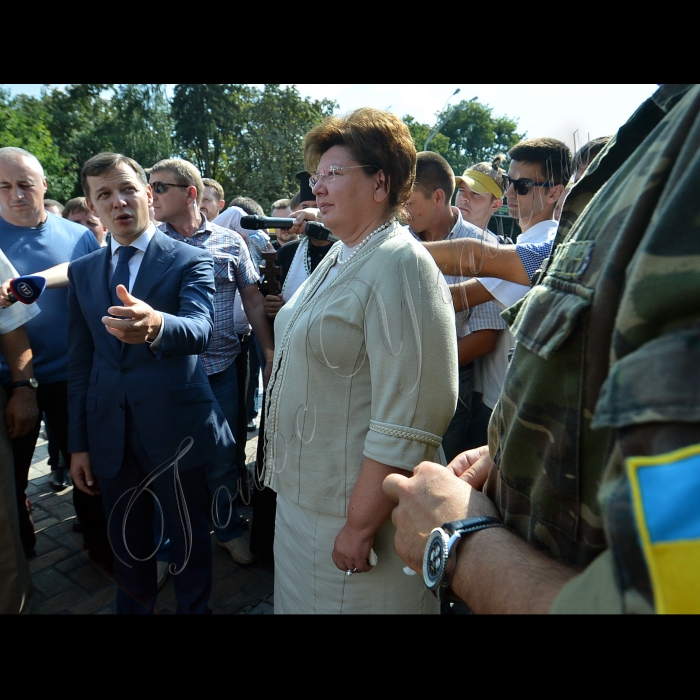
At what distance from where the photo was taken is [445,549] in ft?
2.81

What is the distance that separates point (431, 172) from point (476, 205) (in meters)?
0.52

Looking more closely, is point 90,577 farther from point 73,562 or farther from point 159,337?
point 159,337

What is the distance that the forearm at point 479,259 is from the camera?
Result: 7.20ft

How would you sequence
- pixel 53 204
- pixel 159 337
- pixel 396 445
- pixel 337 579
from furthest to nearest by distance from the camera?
pixel 53 204, pixel 159 337, pixel 337 579, pixel 396 445

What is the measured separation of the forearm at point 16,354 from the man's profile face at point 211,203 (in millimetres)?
1700

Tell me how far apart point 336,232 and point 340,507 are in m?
1.02

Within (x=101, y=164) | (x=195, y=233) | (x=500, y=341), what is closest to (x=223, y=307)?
(x=195, y=233)

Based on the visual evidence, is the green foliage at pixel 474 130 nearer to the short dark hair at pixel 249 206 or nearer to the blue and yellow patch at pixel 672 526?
the blue and yellow patch at pixel 672 526

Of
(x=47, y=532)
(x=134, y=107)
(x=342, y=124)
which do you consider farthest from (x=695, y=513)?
(x=47, y=532)

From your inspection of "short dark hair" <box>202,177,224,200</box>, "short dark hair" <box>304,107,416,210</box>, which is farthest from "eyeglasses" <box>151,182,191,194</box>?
"short dark hair" <box>304,107,416,210</box>

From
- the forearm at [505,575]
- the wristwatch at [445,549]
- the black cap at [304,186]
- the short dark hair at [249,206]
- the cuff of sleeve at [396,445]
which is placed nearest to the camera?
the forearm at [505,575]

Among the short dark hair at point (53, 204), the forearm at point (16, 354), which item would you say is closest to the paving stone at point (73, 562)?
the forearm at point (16, 354)

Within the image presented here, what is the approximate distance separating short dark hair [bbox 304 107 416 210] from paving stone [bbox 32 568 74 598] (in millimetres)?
3021

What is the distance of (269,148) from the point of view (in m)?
2.55
